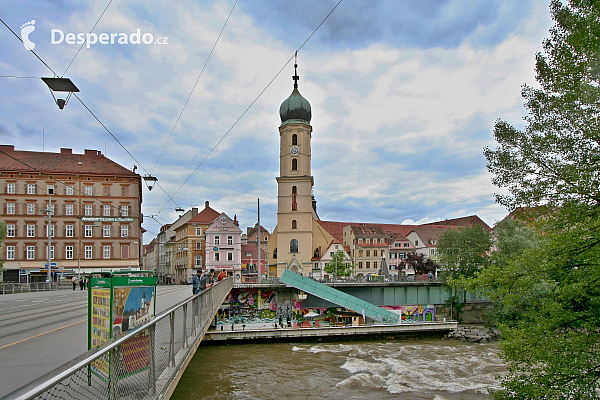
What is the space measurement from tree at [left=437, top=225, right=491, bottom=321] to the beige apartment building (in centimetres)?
3520

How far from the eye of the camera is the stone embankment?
126 feet

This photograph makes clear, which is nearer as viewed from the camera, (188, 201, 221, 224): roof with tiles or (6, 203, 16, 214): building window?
(6, 203, 16, 214): building window

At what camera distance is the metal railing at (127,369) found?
3.64 metres

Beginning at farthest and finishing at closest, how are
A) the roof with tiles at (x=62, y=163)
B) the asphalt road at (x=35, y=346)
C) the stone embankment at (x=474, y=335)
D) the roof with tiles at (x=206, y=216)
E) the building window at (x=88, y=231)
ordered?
the roof with tiles at (x=206, y=216)
the building window at (x=88, y=231)
the roof with tiles at (x=62, y=163)
the stone embankment at (x=474, y=335)
the asphalt road at (x=35, y=346)

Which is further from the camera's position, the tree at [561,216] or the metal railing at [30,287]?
the metal railing at [30,287]

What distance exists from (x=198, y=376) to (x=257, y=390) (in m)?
3.85

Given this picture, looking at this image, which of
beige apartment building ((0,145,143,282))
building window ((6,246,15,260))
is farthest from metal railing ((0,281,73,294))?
building window ((6,246,15,260))

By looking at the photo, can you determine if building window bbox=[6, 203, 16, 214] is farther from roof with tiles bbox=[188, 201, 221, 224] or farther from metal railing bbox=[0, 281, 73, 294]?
roof with tiles bbox=[188, 201, 221, 224]

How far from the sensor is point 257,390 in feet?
67.6

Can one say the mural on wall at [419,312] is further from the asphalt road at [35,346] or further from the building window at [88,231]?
the asphalt road at [35,346]

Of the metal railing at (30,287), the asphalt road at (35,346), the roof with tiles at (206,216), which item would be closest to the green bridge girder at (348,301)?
the metal railing at (30,287)

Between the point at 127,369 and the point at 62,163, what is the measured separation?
60.8m

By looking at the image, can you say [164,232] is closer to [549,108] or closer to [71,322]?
[71,322]

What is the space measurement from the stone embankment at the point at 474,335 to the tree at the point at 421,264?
32.2 m
